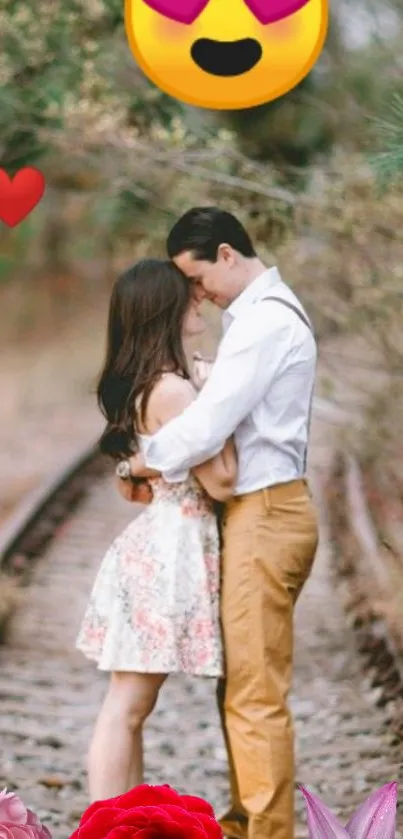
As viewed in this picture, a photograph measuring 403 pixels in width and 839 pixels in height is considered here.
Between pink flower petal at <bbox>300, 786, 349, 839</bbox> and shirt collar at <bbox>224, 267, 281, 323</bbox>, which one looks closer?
pink flower petal at <bbox>300, 786, 349, 839</bbox>

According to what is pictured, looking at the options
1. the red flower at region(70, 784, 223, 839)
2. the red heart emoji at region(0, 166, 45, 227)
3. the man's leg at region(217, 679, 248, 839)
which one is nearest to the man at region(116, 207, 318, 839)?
the man's leg at region(217, 679, 248, 839)

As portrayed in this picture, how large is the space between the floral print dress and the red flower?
1.98 meters

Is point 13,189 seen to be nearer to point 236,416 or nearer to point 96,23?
point 236,416

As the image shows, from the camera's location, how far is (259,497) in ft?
11.9

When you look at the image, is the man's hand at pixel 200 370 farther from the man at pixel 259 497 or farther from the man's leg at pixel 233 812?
the man's leg at pixel 233 812

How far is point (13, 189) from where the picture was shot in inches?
160

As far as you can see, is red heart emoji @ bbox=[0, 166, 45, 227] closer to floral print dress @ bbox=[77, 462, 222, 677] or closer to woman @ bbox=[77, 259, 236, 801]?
woman @ bbox=[77, 259, 236, 801]

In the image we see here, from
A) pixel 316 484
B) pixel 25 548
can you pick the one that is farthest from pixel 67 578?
pixel 316 484

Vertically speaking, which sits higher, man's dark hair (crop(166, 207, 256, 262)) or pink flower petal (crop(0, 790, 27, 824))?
pink flower petal (crop(0, 790, 27, 824))

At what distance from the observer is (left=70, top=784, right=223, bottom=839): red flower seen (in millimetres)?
1504

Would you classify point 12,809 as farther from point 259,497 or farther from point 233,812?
point 233,812

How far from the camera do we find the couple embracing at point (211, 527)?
141 inches

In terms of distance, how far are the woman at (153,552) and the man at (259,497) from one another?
6 cm

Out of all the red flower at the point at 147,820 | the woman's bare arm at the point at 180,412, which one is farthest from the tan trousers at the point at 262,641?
the red flower at the point at 147,820
